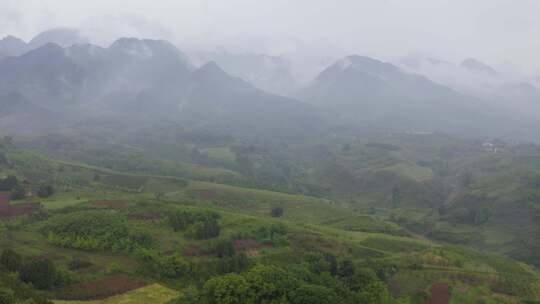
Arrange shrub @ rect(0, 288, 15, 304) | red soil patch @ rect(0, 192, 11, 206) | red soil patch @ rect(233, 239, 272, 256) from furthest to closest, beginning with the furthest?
red soil patch @ rect(0, 192, 11, 206)
red soil patch @ rect(233, 239, 272, 256)
shrub @ rect(0, 288, 15, 304)

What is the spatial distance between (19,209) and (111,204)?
13066 millimetres

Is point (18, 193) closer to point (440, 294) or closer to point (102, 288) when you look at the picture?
point (102, 288)

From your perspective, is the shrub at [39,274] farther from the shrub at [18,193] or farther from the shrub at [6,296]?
the shrub at [18,193]

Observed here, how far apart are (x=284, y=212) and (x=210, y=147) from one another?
10093cm

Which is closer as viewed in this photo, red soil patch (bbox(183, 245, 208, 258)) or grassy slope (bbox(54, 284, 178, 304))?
grassy slope (bbox(54, 284, 178, 304))

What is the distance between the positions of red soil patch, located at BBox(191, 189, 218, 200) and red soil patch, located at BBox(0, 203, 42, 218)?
34.8 meters

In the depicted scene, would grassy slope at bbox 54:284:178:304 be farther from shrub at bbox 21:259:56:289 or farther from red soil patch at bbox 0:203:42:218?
red soil patch at bbox 0:203:42:218

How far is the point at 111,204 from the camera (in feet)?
252

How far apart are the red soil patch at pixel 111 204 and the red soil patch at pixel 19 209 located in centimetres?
818

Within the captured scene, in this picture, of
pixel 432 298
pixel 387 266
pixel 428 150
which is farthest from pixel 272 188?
pixel 428 150

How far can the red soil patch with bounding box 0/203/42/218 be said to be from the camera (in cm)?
6769

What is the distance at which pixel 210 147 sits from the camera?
627 feet

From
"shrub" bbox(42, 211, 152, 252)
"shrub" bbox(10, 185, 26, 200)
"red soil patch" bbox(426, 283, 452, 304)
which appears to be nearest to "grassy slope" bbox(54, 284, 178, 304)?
"shrub" bbox(42, 211, 152, 252)

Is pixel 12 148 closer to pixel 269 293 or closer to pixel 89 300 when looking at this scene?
pixel 89 300
